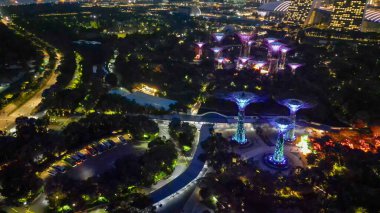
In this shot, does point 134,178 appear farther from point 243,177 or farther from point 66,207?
point 243,177

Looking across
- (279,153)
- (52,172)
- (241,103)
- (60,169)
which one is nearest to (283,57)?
(241,103)

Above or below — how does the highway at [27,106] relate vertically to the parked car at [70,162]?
below

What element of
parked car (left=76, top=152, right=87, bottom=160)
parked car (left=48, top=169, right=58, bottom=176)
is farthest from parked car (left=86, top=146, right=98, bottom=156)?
parked car (left=48, top=169, right=58, bottom=176)

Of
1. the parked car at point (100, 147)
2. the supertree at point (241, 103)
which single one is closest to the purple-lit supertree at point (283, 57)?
the supertree at point (241, 103)

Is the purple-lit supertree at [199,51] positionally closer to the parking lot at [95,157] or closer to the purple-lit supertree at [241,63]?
the purple-lit supertree at [241,63]

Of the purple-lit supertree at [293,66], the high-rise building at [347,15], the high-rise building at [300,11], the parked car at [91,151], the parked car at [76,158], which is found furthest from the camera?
the high-rise building at [300,11]

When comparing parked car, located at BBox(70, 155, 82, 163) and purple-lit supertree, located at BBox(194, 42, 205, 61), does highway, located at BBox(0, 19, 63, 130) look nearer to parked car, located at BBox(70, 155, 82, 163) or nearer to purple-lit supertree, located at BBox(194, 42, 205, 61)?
parked car, located at BBox(70, 155, 82, 163)

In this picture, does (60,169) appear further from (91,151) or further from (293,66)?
(293,66)
